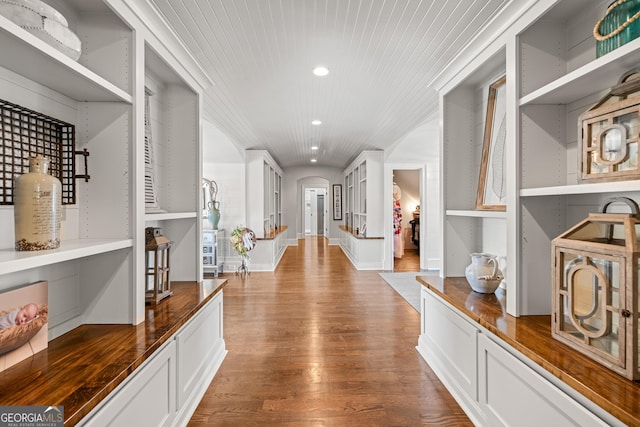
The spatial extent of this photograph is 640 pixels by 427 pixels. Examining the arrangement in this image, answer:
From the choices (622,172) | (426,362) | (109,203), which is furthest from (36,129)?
(426,362)

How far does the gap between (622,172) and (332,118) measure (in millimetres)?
3811

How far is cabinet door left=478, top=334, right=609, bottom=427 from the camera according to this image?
1266 millimetres

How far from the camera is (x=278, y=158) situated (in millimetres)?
8852

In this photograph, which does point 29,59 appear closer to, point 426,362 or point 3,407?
point 3,407

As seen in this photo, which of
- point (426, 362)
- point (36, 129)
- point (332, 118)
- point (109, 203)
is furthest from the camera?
point (332, 118)

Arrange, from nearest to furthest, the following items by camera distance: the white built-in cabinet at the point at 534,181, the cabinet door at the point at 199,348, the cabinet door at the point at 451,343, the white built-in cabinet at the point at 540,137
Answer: the white built-in cabinet at the point at 534,181 → the white built-in cabinet at the point at 540,137 → the cabinet door at the point at 199,348 → the cabinet door at the point at 451,343

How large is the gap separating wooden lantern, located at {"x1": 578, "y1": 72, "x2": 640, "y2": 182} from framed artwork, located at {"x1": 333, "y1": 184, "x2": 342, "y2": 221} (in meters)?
10.00

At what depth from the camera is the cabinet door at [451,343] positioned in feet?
6.82

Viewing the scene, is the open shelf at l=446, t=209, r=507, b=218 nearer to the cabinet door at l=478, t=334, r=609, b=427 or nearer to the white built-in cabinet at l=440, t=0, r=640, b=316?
the white built-in cabinet at l=440, t=0, r=640, b=316

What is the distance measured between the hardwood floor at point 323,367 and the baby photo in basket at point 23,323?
109 centimetres

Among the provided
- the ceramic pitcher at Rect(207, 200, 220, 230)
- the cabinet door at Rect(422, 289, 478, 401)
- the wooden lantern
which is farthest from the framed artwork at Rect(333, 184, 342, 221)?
the wooden lantern

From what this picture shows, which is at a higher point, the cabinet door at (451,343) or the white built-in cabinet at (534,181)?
the white built-in cabinet at (534,181)
